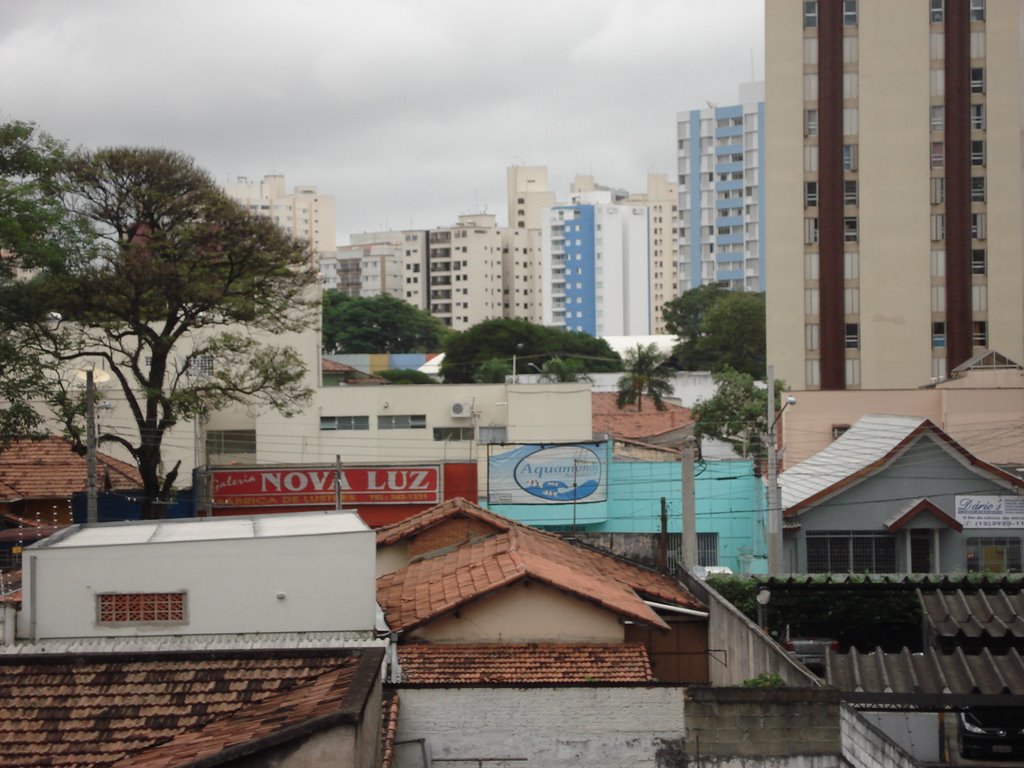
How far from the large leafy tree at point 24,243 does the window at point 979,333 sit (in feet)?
140

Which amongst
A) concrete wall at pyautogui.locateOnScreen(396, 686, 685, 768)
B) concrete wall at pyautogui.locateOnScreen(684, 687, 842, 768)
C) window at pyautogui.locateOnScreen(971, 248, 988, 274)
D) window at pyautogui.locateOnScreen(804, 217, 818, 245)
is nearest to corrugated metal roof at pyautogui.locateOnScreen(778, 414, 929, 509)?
concrete wall at pyautogui.locateOnScreen(396, 686, 685, 768)

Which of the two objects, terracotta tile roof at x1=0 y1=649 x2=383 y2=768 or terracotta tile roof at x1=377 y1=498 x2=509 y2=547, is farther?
terracotta tile roof at x1=377 y1=498 x2=509 y2=547

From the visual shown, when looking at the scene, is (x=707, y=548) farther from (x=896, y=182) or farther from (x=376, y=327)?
(x=376, y=327)

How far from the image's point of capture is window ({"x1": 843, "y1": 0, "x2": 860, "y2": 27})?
64.0 m

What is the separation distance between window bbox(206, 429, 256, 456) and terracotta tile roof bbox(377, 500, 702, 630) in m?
22.5

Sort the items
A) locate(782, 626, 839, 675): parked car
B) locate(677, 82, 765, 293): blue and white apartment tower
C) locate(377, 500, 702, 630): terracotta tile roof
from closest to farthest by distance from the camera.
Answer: locate(377, 500, 702, 630): terracotta tile roof
locate(782, 626, 839, 675): parked car
locate(677, 82, 765, 293): blue and white apartment tower

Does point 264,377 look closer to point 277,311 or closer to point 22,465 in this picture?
point 277,311

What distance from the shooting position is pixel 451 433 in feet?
168

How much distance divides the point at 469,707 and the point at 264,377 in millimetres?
23012

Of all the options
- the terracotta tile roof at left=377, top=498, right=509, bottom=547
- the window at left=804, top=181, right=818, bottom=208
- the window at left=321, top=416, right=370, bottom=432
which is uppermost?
the window at left=804, top=181, right=818, bottom=208

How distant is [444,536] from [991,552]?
15.1 meters

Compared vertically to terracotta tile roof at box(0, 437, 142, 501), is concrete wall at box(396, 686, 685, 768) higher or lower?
lower

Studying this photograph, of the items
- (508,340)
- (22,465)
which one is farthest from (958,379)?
(508,340)

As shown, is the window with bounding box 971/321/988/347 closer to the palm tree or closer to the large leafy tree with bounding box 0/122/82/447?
the palm tree
